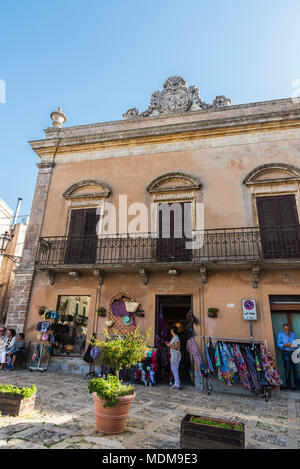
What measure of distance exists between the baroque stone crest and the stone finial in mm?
3084

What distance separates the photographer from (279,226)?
8891mm

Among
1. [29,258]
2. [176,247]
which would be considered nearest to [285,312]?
[176,247]

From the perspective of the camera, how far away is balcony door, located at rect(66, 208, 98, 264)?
1041cm

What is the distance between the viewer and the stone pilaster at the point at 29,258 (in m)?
10.2

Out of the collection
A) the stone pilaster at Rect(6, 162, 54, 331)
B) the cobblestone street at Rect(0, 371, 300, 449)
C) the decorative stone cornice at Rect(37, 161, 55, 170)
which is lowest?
the cobblestone street at Rect(0, 371, 300, 449)

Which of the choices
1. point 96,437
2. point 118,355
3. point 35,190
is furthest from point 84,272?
point 96,437

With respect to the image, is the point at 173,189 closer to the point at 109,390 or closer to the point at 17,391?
the point at 109,390

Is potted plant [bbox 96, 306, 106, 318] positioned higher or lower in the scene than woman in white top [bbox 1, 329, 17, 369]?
higher

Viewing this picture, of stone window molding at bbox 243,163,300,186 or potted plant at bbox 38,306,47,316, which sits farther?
potted plant at bbox 38,306,47,316

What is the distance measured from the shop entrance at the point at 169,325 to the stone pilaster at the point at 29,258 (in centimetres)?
495

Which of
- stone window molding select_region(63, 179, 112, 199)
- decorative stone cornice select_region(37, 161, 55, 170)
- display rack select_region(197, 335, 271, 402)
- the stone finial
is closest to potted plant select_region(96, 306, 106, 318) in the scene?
display rack select_region(197, 335, 271, 402)

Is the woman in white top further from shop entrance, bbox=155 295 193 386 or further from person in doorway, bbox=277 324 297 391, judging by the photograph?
person in doorway, bbox=277 324 297 391

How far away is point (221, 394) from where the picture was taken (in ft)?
24.3

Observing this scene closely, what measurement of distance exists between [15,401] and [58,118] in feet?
40.1
